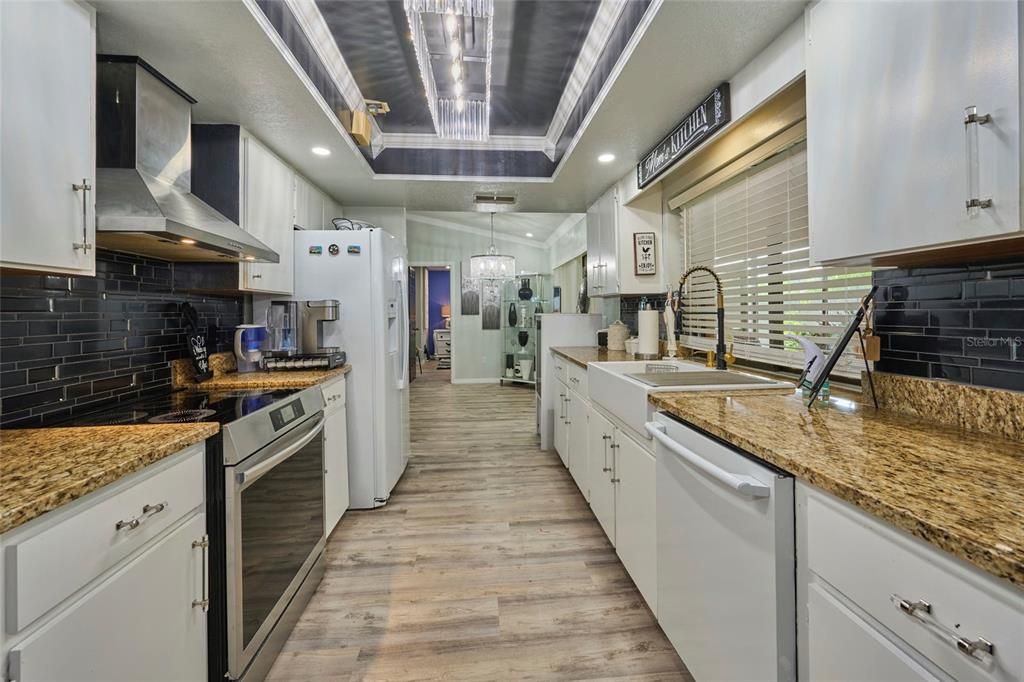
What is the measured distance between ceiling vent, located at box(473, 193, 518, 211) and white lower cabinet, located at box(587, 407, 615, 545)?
2.16 m

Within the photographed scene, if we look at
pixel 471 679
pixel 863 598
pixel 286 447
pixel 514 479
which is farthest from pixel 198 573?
pixel 514 479

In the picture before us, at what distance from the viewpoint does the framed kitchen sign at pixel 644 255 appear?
10.3 feet

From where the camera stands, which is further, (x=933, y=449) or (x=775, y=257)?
(x=775, y=257)

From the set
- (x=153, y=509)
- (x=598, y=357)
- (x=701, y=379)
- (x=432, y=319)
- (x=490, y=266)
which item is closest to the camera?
(x=153, y=509)

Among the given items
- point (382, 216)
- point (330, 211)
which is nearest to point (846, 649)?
point (330, 211)

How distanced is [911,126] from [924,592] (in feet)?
3.19

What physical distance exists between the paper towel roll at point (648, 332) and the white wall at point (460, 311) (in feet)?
16.9

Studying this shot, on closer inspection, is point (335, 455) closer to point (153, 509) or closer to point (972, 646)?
point (153, 509)

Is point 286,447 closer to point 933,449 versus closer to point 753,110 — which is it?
point 933,449

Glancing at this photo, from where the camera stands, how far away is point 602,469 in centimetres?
219

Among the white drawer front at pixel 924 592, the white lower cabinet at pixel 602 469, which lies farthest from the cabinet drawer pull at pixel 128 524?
the white lower cabinet at pixel 602 469

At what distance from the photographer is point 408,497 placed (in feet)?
9.43

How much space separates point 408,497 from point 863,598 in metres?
2.58

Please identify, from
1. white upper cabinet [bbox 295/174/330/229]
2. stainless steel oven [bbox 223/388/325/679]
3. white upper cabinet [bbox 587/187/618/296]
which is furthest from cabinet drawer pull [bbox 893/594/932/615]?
white upper cabinet [bbox 295/174/330/229]
